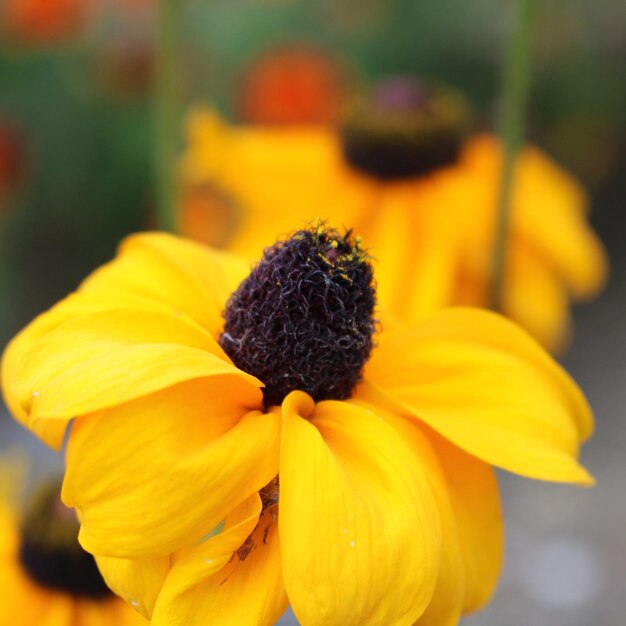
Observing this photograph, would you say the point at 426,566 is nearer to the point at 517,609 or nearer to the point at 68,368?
the point at 68,368

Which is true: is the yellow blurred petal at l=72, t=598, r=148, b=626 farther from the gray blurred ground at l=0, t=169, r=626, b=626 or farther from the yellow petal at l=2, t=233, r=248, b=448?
the gray blurred ground at l=0, t=169, r=626, b=626

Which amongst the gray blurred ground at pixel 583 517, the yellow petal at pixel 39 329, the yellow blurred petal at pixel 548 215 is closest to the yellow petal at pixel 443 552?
the yellow petal at pixel 39 329

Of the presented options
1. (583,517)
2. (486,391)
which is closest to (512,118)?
(486,391)

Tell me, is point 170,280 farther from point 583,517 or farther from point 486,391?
point 583,517

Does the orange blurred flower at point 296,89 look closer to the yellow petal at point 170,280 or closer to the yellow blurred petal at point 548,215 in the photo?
the yellow blurred petal at point 548,215

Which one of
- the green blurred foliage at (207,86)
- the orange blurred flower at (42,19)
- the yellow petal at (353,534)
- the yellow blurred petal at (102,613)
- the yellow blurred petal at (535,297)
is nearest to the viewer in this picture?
the yellow petal at (353,534)

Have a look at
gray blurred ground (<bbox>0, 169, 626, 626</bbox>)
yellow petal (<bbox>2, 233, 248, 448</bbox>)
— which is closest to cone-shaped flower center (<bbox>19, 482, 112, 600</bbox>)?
yellow petal (<bbox>2, 233, 248, 448</bbox>)

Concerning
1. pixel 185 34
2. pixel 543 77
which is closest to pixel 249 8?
pixel 185 34
